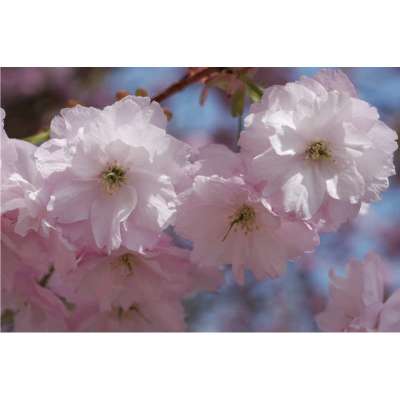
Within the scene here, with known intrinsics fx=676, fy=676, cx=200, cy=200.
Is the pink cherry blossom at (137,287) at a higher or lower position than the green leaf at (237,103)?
lower

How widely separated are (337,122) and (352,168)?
7 cm

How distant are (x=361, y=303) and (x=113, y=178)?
1.76ft

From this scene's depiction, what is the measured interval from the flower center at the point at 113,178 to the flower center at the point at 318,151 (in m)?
0.28

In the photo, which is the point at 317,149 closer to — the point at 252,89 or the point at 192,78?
the point at 252,89

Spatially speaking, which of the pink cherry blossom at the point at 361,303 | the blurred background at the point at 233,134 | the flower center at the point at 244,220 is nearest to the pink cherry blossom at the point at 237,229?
the flower center at the point at 244,220

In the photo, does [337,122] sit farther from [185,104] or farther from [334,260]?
[334,260]

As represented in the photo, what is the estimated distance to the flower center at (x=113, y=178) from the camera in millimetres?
1029

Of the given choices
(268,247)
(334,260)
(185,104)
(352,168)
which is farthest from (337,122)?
(334,260)

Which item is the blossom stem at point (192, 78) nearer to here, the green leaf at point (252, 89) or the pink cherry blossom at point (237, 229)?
the green leaf at point (252, 89)

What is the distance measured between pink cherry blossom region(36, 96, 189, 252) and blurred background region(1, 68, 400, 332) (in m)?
0.42

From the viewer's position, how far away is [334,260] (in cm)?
263

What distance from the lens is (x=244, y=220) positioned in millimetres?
1117

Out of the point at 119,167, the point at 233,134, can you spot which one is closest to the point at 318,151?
the point at 119,167

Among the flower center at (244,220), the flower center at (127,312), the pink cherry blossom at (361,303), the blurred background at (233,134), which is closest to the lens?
the flower center at (244,220)
